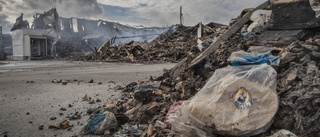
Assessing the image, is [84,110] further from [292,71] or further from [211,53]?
[292,71]

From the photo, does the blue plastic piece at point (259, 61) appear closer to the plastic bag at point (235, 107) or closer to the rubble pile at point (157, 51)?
the plastic bag at point (235, 107)

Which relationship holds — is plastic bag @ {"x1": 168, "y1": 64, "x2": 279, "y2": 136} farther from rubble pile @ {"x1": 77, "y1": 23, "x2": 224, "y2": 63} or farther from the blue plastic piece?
rubble pile @ {"x1": 77, "y1": 23, "x2": 224, "y2": 63}

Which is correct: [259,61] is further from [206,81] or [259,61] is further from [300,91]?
[206,81]

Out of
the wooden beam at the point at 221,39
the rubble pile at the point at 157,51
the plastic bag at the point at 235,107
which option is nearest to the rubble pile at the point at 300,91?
the plastic bag at the point at 235,107

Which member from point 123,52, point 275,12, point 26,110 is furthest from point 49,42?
point 275,12

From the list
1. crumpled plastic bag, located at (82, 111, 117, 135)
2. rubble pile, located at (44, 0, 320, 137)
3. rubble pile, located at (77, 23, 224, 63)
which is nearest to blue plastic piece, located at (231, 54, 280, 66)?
rubble pile, located at (44, 0, 320, 137)

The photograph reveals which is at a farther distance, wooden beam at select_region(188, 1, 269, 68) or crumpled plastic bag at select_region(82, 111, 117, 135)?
wooden beam at select_region(188, 1, 269, 68)

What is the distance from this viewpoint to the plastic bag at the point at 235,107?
4.42 ft

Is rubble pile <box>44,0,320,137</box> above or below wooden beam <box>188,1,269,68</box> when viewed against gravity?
below

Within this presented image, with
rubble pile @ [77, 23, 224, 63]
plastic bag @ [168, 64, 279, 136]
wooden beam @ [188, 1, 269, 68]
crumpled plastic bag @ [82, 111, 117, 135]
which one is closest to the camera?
plastic bag @ [168, 64, 279, 136]

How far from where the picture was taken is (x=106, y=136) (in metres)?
1.62

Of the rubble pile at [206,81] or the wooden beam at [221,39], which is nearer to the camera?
the rubble pile at [206,81]

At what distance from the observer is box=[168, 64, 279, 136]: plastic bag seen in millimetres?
1346

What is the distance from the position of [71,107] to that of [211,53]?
6.77 ft
